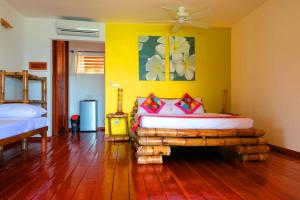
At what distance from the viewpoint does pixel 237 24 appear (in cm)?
490

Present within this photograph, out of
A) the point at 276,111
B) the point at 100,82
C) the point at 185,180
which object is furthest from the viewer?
the point at 100,82

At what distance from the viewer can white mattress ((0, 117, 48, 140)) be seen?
2.27 metres

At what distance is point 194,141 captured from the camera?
2928 millimetres

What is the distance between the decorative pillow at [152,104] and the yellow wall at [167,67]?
0.41 meters

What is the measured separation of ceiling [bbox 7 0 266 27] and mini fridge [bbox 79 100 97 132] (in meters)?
2.37

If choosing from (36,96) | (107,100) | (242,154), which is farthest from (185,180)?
(36,96)

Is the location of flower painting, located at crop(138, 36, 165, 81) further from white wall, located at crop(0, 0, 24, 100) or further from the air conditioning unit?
white wall, located at crop(0, 0, 24, 100)

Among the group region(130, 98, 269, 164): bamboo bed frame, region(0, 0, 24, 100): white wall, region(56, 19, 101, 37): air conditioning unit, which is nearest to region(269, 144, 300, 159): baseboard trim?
region(130, 98, 269, 164): bamboo bed frame

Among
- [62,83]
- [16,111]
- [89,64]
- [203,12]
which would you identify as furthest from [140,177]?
[89,64]

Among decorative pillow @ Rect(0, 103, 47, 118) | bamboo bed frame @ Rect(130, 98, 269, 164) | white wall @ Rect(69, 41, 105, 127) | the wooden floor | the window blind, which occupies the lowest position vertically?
the wooden floor

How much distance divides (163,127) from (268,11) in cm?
277

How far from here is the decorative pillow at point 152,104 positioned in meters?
4.34

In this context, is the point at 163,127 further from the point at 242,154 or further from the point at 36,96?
the point at 36,96

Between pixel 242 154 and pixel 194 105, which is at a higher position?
pixel 194 105
